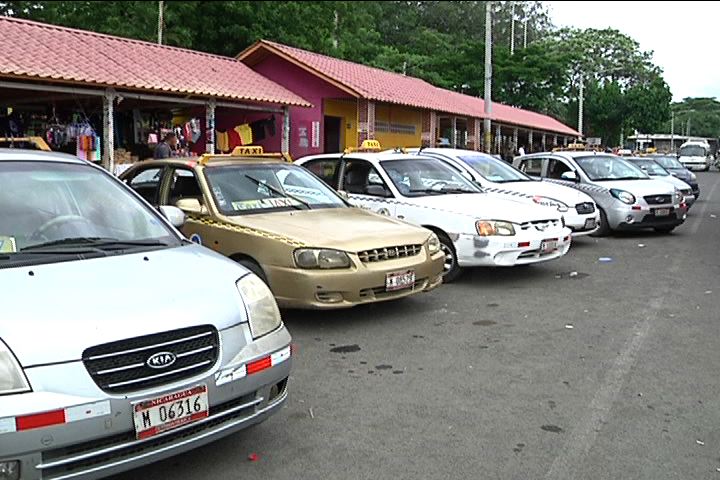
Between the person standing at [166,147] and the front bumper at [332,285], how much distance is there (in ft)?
27.7

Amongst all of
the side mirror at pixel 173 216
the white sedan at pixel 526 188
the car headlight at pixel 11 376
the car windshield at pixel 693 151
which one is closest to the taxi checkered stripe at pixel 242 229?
the side mirror at pixel 173 216

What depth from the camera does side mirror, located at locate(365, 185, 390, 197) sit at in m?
8.58

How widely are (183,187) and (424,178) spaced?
10.5ft

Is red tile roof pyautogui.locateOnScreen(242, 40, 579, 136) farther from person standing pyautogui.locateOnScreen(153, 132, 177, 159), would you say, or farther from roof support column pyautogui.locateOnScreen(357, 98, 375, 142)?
person standing pyautogui.locateOnScreen(153, 132, 177, 159)

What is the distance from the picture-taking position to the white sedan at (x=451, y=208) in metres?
7.89

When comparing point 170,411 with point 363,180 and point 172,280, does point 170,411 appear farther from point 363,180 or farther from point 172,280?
point 363,180

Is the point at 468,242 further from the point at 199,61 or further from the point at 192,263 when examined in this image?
the point at 199,61

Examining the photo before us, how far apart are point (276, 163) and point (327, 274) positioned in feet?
6.31

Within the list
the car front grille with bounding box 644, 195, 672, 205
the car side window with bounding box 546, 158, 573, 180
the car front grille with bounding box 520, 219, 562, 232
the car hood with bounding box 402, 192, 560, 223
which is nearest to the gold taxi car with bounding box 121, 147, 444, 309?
the car hood with bounding box 402, 192, 560, 223

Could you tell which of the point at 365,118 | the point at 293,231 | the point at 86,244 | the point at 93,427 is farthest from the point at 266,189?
the point at 365,118

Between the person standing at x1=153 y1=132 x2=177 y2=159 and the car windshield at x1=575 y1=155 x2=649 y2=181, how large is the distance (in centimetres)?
786

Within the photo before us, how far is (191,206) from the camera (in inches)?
253

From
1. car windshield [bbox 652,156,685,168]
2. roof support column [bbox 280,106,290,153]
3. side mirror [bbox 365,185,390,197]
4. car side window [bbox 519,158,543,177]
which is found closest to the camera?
side mirror [bbox 365,185,390,197]

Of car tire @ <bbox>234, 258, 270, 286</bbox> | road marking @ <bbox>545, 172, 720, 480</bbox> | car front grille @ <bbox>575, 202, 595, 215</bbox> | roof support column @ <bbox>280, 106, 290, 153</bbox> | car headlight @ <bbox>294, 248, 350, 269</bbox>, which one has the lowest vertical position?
road marking @ <bbox>545, 172, 720, 480</bbox>
